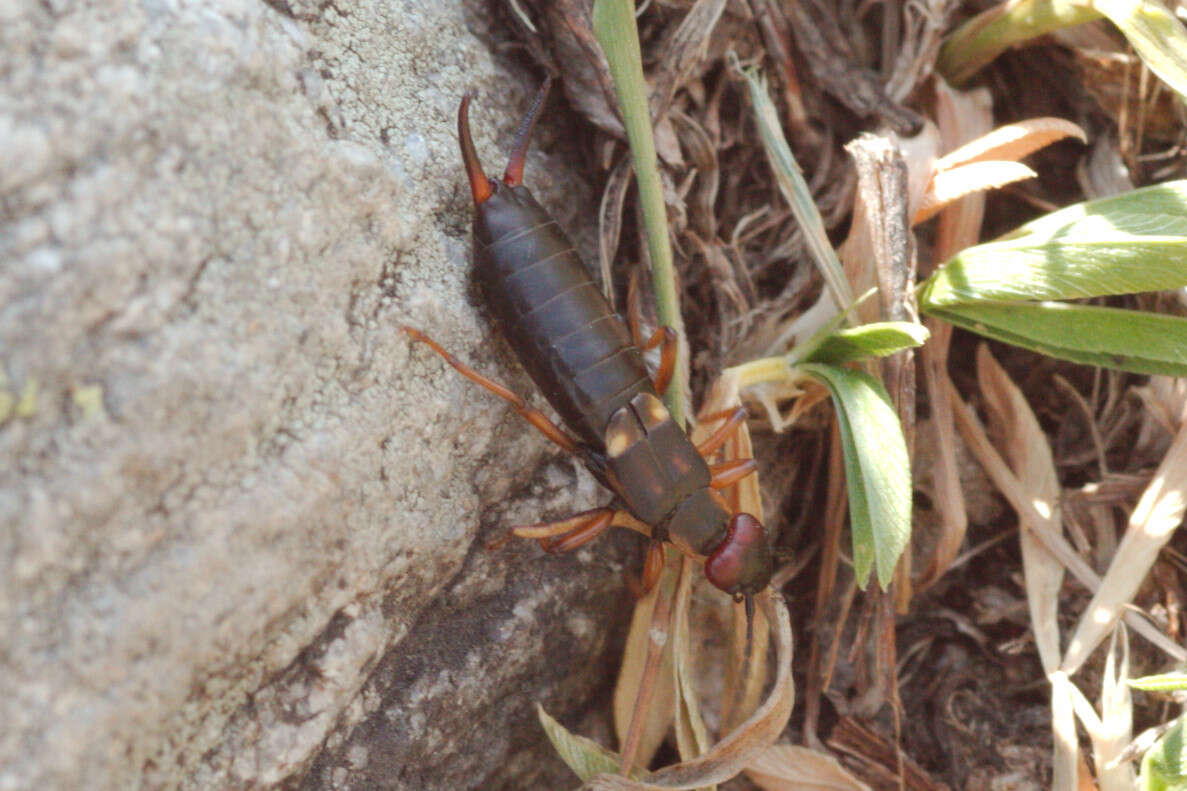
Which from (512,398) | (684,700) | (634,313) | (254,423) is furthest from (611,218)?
(684,700)

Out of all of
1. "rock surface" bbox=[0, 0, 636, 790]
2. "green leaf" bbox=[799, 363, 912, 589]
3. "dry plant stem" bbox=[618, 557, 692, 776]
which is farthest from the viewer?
"dry plant stem" bbox=[618, 557, 692, 776]

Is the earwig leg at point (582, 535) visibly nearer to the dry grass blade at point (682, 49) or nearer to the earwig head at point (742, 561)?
the earwig head at point (742, 561)

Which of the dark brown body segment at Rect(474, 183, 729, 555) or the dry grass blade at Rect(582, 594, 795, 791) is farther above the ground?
the dark brown body segment at Rect(474, 183, 729, 555)

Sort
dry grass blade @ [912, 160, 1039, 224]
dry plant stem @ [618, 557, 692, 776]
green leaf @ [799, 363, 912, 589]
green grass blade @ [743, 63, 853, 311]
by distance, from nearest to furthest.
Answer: green leaf @ [799, 363, 912, 589] → dry plant stem @ [618, 557, 692, 776] → dry grass blade @ [912, 160, 1039, 224] → green grass blade @ [743, 63, 853, 311]

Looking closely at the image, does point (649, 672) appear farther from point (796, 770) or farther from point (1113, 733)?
point (1113, 733)

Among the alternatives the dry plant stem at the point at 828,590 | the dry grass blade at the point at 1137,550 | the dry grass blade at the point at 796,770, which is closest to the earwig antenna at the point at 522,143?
the dry plant stem at the point at 828,590

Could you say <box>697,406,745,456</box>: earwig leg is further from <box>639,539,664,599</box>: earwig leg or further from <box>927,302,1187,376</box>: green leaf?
<box>927,302,1187,376</box>: green leaf

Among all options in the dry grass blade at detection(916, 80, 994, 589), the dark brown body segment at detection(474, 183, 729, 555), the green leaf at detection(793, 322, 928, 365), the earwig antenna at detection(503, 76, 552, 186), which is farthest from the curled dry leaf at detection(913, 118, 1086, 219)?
the earwig antenna at detection(503, 76, 552, 186)
